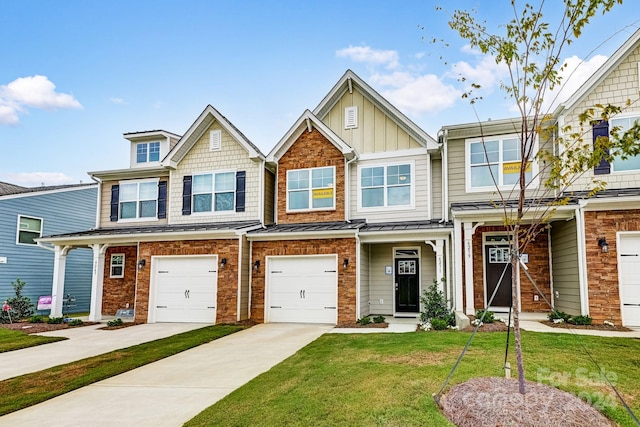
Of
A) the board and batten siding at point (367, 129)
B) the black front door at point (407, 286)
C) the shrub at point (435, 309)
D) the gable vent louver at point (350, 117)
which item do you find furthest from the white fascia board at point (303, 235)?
the gable vent louver at point (350, 117)

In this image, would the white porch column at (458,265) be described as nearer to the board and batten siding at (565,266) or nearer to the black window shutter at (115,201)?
the board and batten siding at (565,266)

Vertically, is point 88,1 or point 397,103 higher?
point 88,1

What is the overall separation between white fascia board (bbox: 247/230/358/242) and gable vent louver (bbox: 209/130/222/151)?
13.8 ft

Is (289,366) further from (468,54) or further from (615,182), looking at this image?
(615,182)

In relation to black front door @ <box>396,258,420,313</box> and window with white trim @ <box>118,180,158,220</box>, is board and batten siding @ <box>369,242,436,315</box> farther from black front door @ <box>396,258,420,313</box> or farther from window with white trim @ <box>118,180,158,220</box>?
window with white trim @ <box>118,180,158,220</box>

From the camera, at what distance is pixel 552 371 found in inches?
237

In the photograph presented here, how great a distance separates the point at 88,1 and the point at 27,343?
11055mm

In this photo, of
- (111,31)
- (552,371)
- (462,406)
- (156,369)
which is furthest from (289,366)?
(111,31)

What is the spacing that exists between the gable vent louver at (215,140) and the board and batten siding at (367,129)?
13.1ft

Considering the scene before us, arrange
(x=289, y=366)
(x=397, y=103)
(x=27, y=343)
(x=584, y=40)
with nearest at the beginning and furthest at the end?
(x=584, y=40) < (x=289, y=366) < (x=27, y=343) < (x=397, y=103)

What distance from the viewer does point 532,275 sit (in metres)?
13.2

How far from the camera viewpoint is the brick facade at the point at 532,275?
1297 centimetres

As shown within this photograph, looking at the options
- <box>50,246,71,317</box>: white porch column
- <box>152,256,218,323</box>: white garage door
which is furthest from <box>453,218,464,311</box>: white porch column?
<box>50,246,71,317</box>: white porch column

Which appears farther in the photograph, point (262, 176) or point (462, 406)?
point (262, 176)
